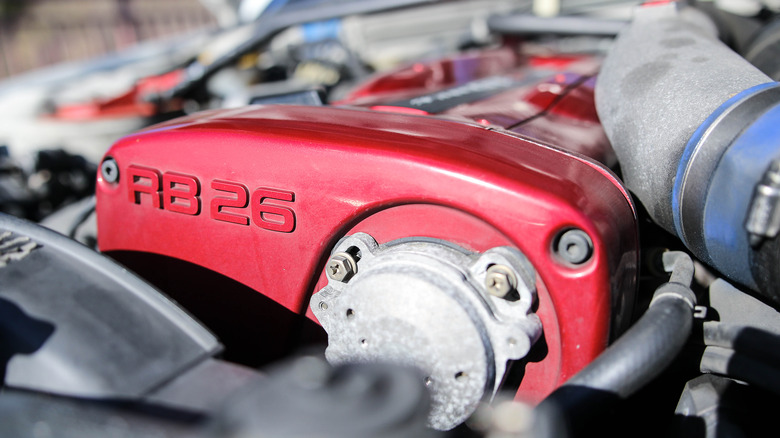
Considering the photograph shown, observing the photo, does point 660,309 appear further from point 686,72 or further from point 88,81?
point 88,81

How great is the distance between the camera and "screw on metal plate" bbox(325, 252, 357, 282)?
84 centimetres

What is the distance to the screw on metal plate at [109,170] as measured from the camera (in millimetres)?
1032

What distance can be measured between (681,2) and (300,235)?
1.17m

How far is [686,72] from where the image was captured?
97 centimetres

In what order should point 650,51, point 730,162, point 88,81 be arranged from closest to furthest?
point 730,162 < point 650,51 < point 88,81

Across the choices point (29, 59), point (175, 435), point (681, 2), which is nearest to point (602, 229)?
point (175, 435)

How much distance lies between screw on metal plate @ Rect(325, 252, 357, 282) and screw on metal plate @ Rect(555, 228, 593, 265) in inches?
11.3

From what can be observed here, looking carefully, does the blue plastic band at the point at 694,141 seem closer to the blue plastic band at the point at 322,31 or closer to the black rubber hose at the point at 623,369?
→ the black rubber hose at the point at 623,369

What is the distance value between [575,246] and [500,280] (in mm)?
99

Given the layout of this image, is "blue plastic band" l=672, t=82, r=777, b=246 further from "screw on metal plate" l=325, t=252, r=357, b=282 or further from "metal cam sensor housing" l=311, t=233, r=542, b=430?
"screw on metal plate" l=325, t=252, r=357, b=282

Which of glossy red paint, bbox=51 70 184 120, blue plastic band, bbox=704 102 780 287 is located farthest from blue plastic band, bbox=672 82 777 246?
glossy red paint, bbox=51 70 184 120

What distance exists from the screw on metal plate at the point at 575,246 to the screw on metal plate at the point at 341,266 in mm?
288

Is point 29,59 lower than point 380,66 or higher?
lower

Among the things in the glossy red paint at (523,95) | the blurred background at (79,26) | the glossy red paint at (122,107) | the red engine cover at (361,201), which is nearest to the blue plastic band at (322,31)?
the glossy red paint at (122,107)
